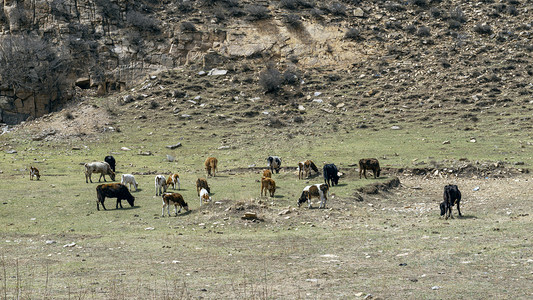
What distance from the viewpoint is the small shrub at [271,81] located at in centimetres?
5812

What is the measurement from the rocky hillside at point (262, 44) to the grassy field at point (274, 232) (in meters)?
17.9

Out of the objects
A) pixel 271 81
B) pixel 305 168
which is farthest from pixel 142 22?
pixel 305 168

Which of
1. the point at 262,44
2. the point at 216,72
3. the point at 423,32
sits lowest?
the point at 216,72

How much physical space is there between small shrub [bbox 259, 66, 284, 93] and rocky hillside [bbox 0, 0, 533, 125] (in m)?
0.15

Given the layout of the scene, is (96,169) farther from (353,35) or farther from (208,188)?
(353,35)

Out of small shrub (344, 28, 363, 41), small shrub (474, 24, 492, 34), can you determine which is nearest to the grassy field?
small shrub (474, 24, 492, 34)

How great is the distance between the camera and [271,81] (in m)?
58.0

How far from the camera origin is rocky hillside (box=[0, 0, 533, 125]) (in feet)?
196

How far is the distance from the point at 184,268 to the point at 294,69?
2043 inches

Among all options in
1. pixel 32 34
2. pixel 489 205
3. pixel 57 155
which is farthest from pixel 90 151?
pixel 489 205

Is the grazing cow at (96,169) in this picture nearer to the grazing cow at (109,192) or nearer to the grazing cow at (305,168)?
the grazing cow at (109,192)

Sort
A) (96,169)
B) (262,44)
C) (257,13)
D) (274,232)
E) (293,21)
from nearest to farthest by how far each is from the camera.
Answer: (274,232)
(96,169)
(262,44)
(293,21)
(257,13)

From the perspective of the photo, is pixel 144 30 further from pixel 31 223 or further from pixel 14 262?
pixel 14 262

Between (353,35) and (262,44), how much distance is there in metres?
11.8
